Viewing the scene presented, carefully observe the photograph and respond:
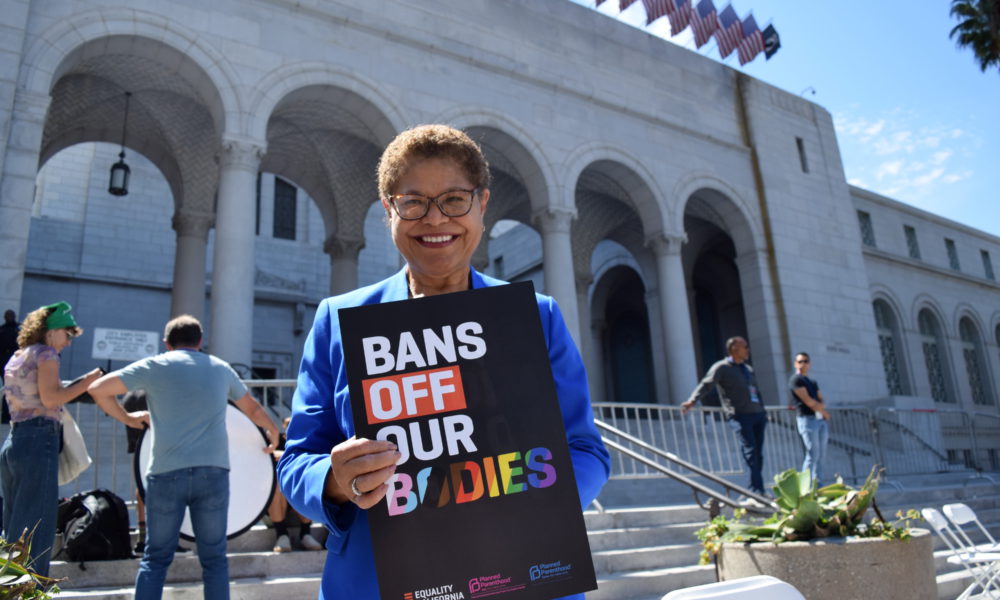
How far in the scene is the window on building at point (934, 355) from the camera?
22.3 meters

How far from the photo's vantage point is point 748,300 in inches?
653

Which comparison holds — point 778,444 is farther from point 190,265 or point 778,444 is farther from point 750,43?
point 190,265

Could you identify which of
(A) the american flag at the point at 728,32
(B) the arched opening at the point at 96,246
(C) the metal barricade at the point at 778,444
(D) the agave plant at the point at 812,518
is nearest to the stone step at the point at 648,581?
(D) the agave plant at the point at 812,518

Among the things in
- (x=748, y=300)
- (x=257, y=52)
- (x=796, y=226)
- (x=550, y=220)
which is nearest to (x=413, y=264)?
(x=257, y=52)

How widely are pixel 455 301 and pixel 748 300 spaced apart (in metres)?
16.4

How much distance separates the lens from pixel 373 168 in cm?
1580

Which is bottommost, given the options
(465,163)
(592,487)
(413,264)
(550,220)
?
(592,487)

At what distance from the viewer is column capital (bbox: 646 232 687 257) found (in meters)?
15.4

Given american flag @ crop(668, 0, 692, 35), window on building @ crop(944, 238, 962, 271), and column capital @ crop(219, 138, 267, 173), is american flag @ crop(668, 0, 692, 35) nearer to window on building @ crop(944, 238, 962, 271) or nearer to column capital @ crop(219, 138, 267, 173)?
column capital @ crop(219, 138, 267, 173)

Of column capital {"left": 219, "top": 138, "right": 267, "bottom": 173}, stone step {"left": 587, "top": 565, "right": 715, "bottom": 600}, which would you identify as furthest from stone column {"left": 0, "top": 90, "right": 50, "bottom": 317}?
stone step {"left": 587, "top": 565, "right": 715, "bottom": 600}

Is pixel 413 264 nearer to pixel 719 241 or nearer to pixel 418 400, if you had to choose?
pixel 418 400

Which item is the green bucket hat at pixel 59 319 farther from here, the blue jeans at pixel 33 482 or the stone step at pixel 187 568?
the stone step at pixel 187 568

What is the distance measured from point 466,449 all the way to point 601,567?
4891 millimetres

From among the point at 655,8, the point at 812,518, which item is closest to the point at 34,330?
the point at 812,518
